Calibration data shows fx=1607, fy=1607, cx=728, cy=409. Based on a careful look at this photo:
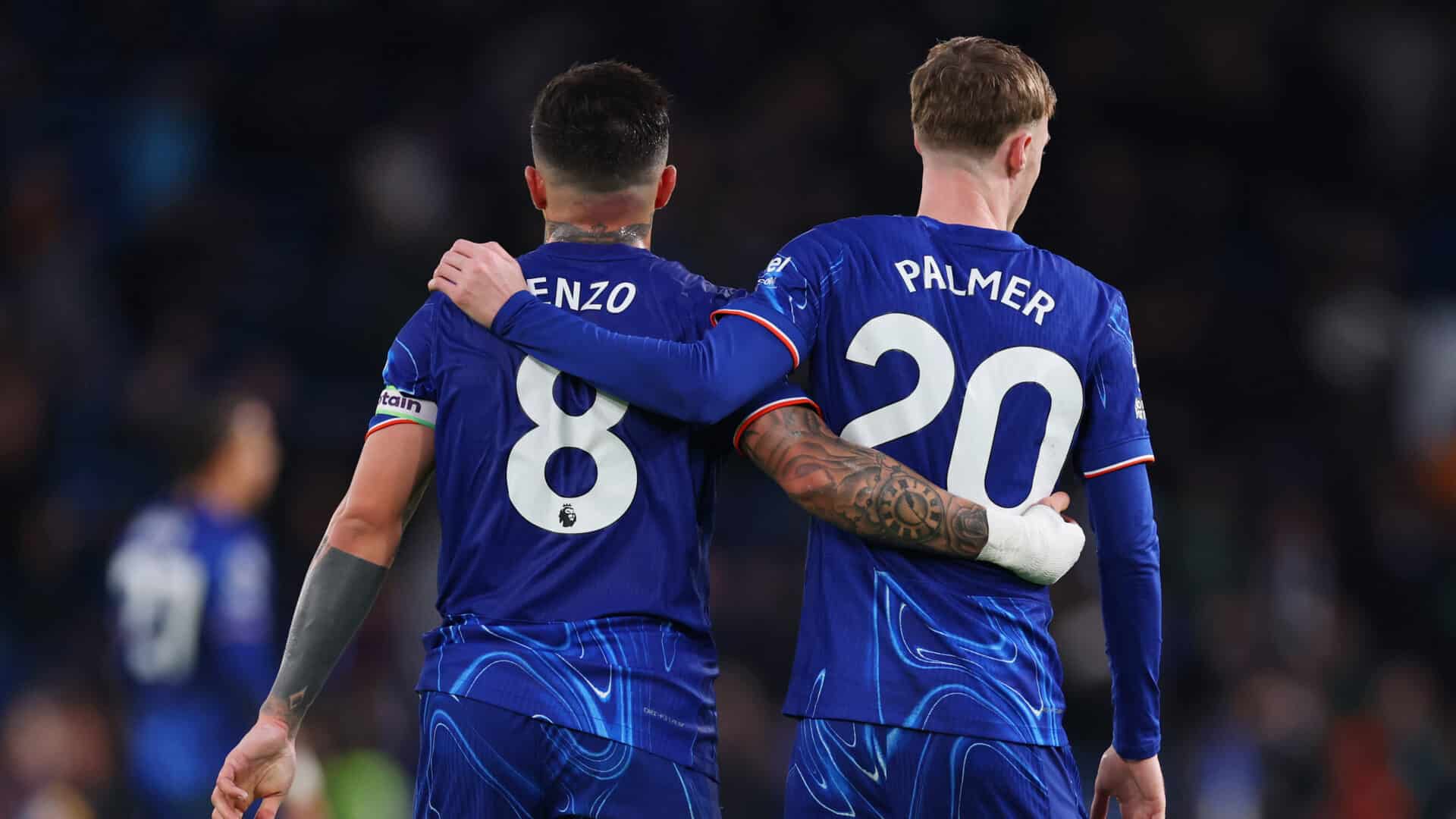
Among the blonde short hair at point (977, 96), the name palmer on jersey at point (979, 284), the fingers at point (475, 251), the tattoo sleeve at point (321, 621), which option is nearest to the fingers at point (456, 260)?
the fingers at point (475, 251)

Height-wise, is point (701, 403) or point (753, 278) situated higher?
point (753, 278)

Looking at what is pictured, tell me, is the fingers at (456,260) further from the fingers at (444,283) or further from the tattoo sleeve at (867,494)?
the tattoo sleeve at (867,494)

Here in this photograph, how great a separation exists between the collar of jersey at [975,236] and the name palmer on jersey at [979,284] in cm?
7

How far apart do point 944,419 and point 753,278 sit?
665cm

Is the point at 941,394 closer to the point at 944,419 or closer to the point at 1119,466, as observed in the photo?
the point at 944,419

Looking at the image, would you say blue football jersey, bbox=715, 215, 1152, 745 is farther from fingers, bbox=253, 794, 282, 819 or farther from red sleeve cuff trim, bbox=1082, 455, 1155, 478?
fingers, bbox=253, 794, 282, 819

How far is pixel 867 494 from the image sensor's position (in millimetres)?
3031

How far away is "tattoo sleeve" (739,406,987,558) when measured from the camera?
303 cm

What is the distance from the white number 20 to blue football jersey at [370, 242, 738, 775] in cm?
35

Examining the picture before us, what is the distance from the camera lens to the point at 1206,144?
11852 millimetres

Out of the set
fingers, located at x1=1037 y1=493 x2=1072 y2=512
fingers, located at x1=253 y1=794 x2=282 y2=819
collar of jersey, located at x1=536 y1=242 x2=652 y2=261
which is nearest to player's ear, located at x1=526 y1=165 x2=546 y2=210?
collar of jersey, located at x1=536 y1=242 x2=652 y2=261

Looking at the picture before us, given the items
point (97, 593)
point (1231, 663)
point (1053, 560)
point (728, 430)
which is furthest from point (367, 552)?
point (1231, 663)

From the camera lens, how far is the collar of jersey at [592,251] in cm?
328

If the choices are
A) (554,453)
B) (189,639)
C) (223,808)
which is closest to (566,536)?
(554,453)
